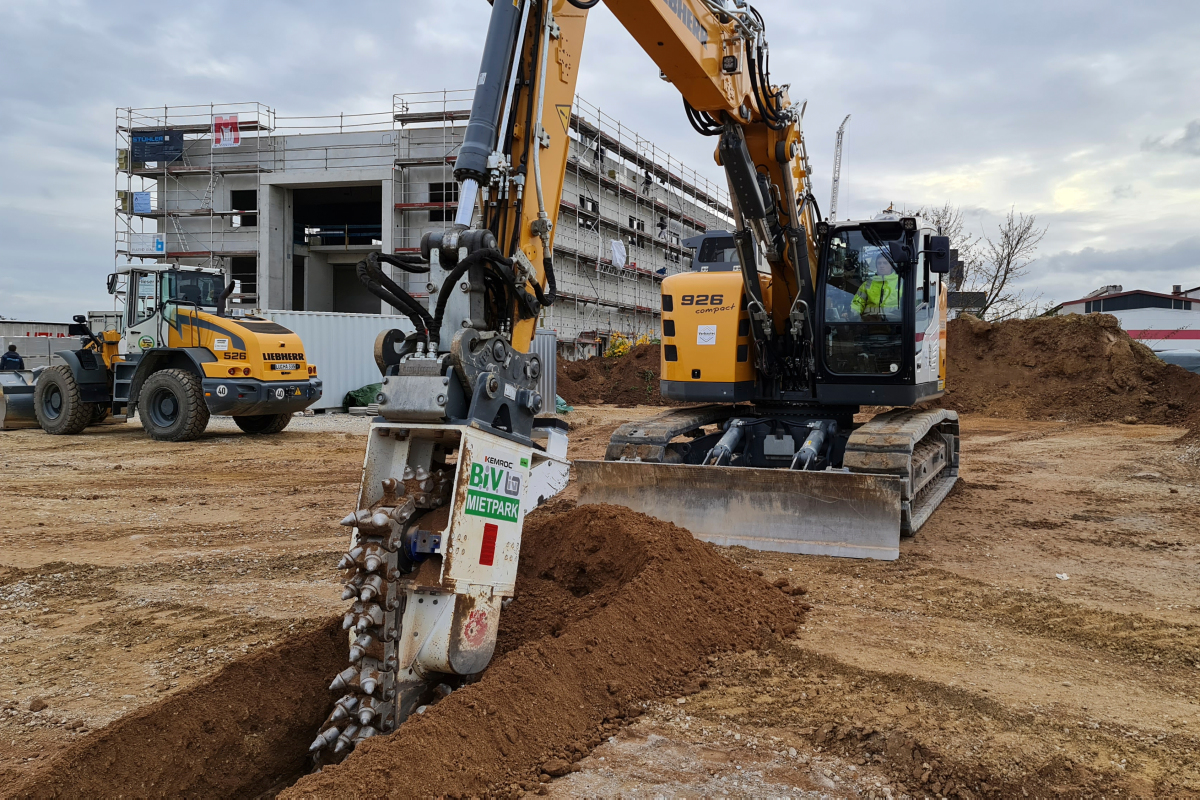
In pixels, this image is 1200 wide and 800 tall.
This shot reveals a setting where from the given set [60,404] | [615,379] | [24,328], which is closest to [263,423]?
[60,404]

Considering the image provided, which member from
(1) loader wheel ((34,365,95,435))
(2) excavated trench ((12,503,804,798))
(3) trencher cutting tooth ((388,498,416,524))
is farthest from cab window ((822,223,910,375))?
(1) loader wheel ((34,365,95,435))

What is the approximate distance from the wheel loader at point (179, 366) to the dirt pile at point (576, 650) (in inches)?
373

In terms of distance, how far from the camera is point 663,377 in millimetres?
7883

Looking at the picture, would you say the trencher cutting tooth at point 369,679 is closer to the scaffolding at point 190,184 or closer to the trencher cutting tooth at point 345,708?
the trencher cutting tooth at point 345,708

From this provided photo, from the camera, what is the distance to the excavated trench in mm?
2754

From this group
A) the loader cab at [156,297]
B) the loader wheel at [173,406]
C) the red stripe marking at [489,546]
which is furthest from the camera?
the loader cab at [156,297]

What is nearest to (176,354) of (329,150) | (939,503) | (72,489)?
(72,489)

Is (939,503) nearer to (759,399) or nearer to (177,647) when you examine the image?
(759,399)

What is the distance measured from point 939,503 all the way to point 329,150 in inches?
1235

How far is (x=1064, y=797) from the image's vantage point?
271cm

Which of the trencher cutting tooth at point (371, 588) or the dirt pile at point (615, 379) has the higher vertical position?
the dirt pile at point (615, 379)

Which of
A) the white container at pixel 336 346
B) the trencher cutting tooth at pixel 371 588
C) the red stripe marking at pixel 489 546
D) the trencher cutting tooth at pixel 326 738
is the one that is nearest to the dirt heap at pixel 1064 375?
the white container at pixel 336 346

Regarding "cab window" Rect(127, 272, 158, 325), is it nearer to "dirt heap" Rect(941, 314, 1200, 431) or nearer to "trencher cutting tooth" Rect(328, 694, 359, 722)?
"trencher cutting tooth" Rect(328, 694, 359, 722)

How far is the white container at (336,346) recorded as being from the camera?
19609mm
